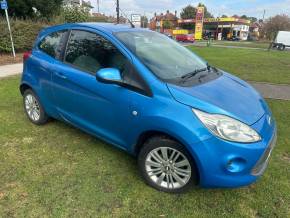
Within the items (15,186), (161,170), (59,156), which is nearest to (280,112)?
(161,170)

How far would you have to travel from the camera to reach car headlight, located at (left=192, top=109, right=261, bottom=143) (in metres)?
2.66

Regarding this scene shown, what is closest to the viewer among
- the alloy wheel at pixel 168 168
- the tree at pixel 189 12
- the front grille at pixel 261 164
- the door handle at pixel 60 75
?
the front grille at pixel 261 164

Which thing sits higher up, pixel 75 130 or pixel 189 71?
pixel 189 71

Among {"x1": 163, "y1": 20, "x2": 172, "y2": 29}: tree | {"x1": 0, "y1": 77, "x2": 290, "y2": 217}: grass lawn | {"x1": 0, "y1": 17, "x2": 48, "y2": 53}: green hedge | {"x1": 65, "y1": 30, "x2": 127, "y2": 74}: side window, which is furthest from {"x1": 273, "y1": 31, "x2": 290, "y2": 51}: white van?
{"x1": 65, "y1": 30, "x2": 127, "y2": 74}: side window

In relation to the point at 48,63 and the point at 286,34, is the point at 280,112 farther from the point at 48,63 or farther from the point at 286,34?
the point at 286,34

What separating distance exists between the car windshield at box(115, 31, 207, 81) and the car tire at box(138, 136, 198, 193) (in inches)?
27.8

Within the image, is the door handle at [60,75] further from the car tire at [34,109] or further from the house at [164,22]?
the house at [164,22]

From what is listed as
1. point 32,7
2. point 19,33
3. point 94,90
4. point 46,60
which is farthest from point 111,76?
point 32,7

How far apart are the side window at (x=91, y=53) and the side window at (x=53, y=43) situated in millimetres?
230

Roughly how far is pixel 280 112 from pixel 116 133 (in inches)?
157

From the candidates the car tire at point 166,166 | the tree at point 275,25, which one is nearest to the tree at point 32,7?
the car tire at point 166,166

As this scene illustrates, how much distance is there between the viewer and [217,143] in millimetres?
2627

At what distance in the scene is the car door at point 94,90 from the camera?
10.5 ft

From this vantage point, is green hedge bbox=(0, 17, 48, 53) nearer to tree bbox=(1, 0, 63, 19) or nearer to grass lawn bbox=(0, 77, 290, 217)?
tree bbox=(1, 0, 63, 19)
